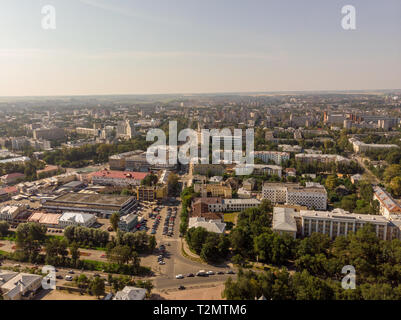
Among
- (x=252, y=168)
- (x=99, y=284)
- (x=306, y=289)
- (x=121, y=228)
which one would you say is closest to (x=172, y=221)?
(x=121, y=228)

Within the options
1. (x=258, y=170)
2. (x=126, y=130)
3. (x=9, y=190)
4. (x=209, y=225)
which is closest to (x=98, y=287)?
(x=209, y=225)

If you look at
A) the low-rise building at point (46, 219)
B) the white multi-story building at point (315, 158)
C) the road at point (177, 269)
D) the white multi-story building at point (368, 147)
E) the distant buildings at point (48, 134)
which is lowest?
the road at point (177, 269)

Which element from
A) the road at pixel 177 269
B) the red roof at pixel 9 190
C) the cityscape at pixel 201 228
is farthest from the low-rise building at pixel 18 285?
the red roof at pixel 9 190

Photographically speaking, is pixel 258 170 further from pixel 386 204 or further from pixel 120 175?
pixel 120 175

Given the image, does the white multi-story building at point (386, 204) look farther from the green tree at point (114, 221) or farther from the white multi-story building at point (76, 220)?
the white multi-story building at point (76, 220)

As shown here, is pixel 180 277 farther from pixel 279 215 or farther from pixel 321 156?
pixel 321 156

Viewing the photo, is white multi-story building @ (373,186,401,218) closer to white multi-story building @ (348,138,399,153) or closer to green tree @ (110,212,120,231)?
green tree @ (110,212,120,231)
